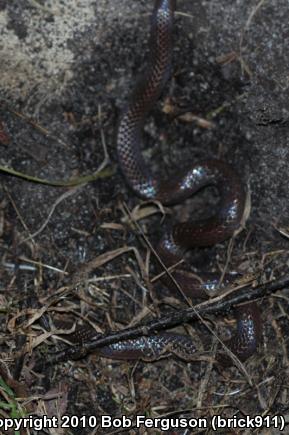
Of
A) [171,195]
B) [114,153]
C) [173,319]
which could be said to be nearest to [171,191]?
[171,195]

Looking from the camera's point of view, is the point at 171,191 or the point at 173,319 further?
the point at 171,191

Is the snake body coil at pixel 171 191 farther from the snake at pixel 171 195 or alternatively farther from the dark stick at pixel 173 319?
the dark stick at pixel 173 319

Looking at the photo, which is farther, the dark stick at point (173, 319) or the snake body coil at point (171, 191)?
the snake body coil at point (171, 191)

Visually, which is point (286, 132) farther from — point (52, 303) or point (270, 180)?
point (52, 303)

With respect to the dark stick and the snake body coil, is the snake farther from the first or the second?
the dark stick

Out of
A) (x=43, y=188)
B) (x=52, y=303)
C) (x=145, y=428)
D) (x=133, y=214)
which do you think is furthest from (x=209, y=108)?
(x=145, y=428)

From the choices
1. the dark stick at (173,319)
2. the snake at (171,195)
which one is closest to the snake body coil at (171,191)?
the snake at (171,195)

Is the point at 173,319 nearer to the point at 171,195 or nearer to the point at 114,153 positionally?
the point at 171,195
